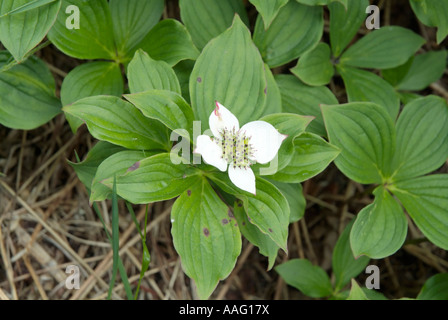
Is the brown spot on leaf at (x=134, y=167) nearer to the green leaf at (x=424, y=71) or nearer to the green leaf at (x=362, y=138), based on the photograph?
the green leaf at (x=362, y=138)

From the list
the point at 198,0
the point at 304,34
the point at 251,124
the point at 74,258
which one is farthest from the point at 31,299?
the point at 304,34

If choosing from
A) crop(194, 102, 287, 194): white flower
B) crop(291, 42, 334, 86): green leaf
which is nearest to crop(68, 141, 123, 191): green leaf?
crop(194, 102, 287, 194): white flower

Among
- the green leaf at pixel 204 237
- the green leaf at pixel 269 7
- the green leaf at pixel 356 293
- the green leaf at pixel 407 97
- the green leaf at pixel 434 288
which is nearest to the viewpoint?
the green leaf at pixel 204 237

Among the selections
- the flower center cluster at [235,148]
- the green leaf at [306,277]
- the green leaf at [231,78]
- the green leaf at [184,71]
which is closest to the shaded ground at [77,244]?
the green leaf at [306,277]

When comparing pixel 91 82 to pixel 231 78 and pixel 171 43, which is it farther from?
pixel 231 78

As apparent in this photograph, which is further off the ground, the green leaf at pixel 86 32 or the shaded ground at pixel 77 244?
the green leaf at pixel 86 32
